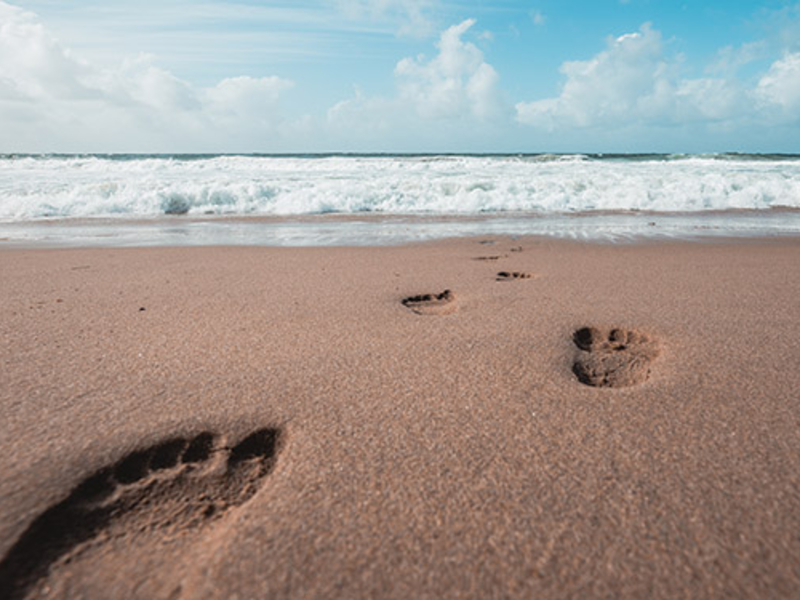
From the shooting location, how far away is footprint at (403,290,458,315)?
8.20 feet

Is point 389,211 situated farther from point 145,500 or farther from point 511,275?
point 145,500

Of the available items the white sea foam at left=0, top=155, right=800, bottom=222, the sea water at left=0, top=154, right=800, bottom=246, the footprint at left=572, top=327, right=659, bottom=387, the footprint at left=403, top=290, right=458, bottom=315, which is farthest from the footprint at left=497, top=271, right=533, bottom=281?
the white sea foam at left=0, top=155, right=800, bottom=222

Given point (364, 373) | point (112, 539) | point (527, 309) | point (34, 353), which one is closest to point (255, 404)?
point (364, 373)

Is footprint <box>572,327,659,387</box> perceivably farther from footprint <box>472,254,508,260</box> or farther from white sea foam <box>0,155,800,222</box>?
white sea foam <box>0,155,800,222</box>

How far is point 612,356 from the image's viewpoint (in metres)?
1.87

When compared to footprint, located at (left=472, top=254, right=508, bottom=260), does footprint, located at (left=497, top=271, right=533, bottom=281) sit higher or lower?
higher

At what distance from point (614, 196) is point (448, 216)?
3.76 metres

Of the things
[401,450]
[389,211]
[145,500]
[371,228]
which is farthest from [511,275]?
[389,211]

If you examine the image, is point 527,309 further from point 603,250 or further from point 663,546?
point 603,250

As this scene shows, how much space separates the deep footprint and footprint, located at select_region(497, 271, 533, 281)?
7.26ft

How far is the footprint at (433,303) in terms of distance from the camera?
98.3 inches

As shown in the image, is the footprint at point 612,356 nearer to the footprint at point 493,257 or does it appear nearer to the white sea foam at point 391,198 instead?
the footprint at point 493,257

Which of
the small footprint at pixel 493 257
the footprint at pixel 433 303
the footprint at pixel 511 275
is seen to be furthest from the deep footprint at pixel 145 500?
the small footprint at pixel 493 257

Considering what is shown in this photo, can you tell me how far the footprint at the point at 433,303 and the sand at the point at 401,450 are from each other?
1.5 inches
